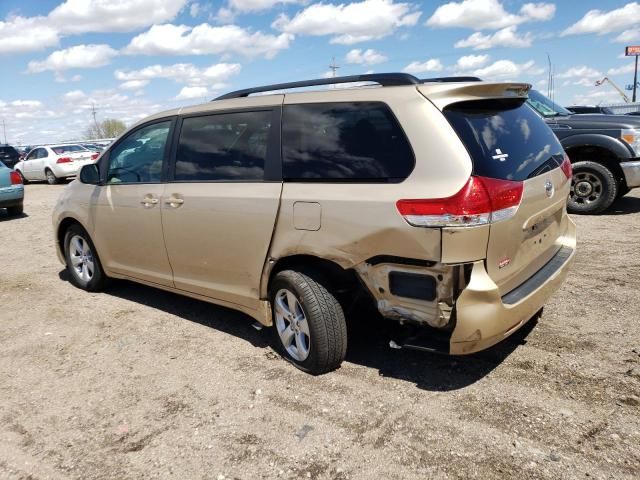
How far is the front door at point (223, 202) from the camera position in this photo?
3.67m

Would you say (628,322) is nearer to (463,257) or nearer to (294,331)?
(463,257)

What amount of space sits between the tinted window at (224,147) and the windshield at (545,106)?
20.2 feet

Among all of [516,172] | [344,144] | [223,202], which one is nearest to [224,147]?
[223,202]

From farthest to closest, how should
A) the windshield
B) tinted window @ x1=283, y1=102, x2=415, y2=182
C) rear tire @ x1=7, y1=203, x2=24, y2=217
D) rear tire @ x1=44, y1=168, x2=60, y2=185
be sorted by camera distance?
rear tire @ x1=44, y1=168, x2=60, y2=185 → rear tire @ x1=7, y1=203, x2=24, y2=217 → the windshield → tinted window @ x1=283, y1=102, x2=415, y2=182

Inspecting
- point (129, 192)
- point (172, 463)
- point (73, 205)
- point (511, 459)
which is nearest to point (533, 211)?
point (511, 459)

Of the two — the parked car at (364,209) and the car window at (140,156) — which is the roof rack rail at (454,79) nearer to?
the parked car at (364,209)

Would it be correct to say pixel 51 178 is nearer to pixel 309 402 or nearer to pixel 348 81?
pixel 348 81

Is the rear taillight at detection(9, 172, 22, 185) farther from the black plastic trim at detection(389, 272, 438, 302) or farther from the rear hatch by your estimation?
the rear hatch

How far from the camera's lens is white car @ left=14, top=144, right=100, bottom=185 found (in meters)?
20.0

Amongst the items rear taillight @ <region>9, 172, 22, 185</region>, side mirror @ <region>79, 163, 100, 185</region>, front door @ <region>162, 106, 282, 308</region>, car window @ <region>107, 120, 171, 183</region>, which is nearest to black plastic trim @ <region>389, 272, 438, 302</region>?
front door @ <region>162, 106, 282, 308</region>

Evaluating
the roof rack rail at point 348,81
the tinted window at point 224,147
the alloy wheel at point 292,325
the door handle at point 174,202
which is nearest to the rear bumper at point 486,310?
the alloy wheel at point 292,325

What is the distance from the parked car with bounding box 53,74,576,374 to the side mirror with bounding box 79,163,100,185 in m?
0.87

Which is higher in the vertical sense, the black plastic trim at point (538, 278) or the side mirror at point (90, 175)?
the side mirror at point (90, 175)

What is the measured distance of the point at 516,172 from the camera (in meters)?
3.06
